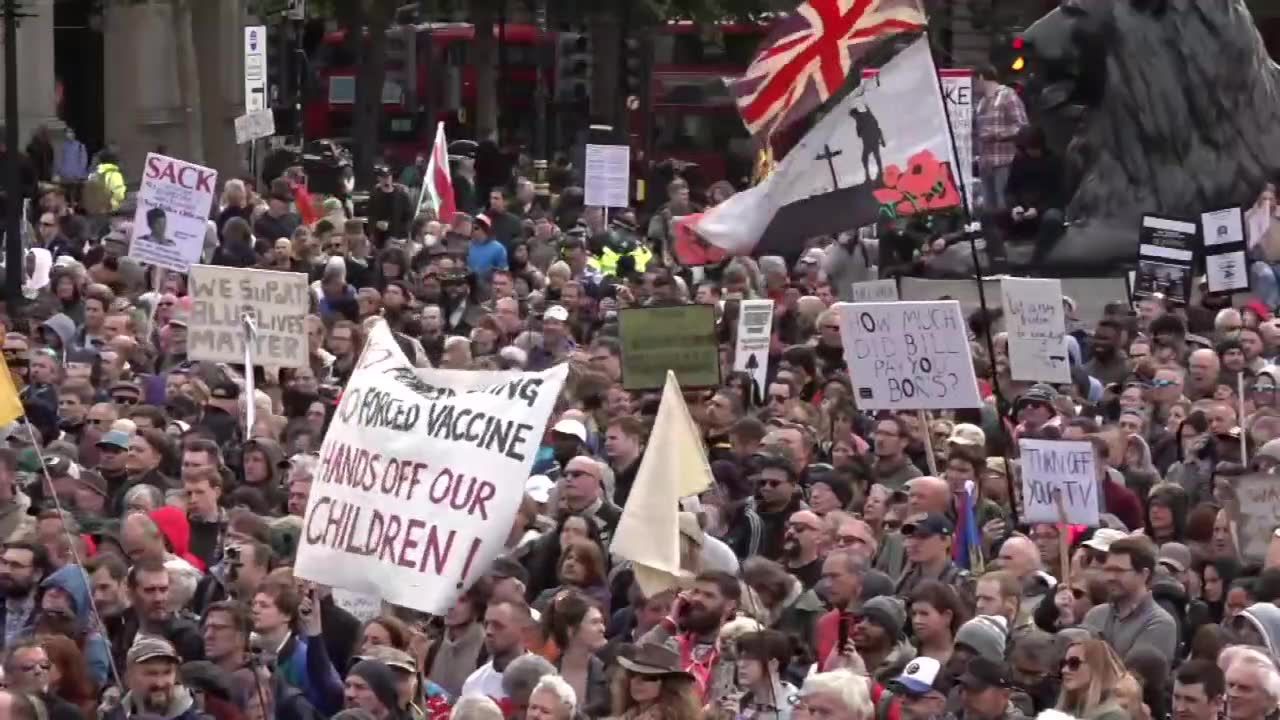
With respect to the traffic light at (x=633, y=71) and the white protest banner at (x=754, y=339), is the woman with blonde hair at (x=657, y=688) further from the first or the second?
the traffic light at (x=633, y=71)

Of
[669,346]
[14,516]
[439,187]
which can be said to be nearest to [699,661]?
[14,516]

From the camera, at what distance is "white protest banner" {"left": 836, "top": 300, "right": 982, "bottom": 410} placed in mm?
15609

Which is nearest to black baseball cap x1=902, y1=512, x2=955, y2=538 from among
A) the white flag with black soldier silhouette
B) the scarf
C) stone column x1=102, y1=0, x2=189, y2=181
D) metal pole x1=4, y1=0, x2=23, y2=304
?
the scarf

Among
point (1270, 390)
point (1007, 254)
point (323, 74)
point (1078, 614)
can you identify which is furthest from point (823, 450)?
point (323, 74)

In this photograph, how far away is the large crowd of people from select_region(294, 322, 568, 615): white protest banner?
15 cm

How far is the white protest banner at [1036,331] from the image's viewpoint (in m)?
18.7

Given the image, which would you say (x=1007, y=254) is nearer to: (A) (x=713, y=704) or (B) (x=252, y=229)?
(B) (x=252, y=229)

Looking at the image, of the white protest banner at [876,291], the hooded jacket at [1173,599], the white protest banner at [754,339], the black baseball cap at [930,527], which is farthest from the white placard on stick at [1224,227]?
the hooded jacket at [1173,599]

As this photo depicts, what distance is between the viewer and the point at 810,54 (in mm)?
19312

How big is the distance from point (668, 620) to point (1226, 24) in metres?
16.9

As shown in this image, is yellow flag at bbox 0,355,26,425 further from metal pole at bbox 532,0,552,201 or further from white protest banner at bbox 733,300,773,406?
metal pole at bbox 532,0,552,201

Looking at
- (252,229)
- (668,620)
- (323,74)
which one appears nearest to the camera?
(668,620)

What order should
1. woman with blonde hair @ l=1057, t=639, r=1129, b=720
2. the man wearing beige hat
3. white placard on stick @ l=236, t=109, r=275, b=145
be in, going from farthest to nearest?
1. white placard on stick @ l=236, t=109, r=275, b=145
2. the man wearing beige hat
3. woman with blonde hair @ l=1057, t=639, r=1129, b=720

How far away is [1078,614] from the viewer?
39.2 feet
